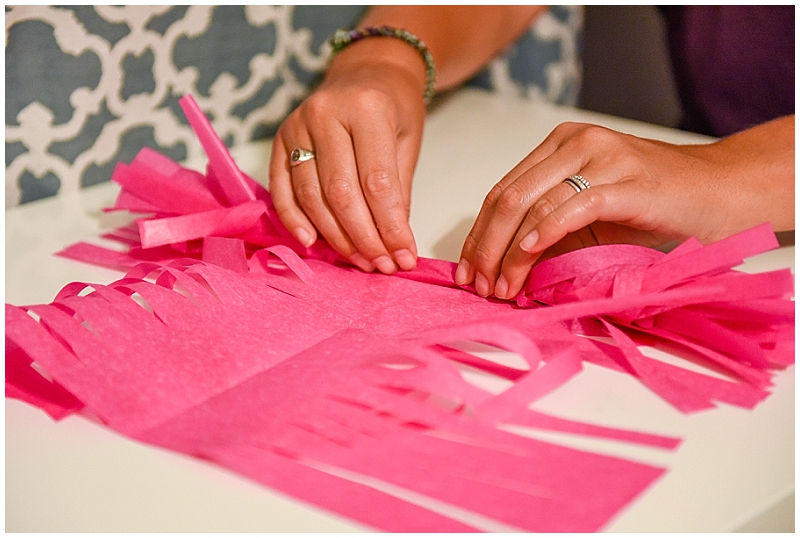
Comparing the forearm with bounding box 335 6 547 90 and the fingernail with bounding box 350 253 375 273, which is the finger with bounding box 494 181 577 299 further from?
the forearm with bounding box 335 6 547 90

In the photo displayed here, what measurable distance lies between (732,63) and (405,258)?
73 centimetres

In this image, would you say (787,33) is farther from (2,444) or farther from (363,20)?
(2,444)

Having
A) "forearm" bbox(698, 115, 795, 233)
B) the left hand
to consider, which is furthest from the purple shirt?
the left hand

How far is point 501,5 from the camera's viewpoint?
1.17 m

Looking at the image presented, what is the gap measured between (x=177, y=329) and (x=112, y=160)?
17.7 inches

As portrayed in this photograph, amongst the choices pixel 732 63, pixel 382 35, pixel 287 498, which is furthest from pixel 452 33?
pixel 287 498

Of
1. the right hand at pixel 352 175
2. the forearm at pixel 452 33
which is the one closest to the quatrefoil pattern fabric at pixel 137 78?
the forearm at pixel 452 33

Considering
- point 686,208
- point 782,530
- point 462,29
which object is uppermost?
point 462,29

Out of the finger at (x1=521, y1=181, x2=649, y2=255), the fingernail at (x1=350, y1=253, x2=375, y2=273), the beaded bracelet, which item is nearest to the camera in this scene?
the finger at (x1=521, y1=181, x2=649, y2=255)

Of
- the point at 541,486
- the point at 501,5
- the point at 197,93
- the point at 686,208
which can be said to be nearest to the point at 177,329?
the point at 541,486

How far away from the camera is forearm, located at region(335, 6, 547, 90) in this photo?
94 centimetres

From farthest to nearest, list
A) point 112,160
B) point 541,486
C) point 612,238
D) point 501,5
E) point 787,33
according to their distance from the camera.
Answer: point 501,5, point 787,33, point 112,160, point 612,238, point 541,486

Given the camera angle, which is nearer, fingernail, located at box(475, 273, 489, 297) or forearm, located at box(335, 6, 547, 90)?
fingernail, located at box(475, 273, 489, 297)

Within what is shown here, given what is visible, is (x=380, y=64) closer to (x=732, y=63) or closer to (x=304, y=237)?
(x=304, y=237)
